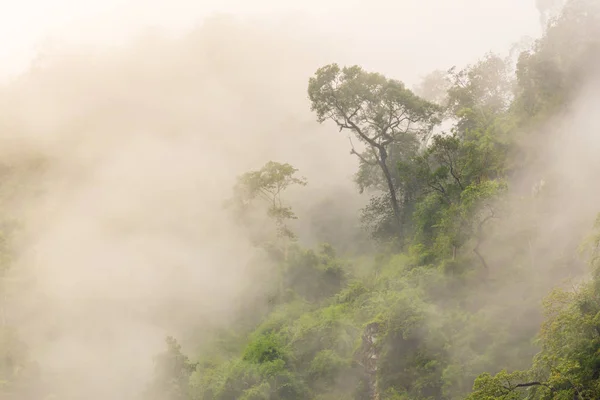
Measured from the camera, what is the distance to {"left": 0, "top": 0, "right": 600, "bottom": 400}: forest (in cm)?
2008

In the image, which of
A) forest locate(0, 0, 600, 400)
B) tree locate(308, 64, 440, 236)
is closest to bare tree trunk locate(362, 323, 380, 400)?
forest locate(0, 0, 600, 400)

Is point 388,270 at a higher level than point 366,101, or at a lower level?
lower

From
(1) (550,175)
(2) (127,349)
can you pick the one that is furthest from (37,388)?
(1) (550,175)

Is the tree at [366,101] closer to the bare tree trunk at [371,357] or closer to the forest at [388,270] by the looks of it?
the forest at [388,270]

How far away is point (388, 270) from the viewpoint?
97.5ft

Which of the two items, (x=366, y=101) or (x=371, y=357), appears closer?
(x=371, y=357)

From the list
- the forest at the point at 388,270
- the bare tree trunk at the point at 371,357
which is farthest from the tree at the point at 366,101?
the bare tree trunk at the point at 371,357

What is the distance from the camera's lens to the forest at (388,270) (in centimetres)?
2008

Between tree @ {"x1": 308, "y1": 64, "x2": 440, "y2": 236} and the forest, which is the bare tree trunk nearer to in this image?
the forest

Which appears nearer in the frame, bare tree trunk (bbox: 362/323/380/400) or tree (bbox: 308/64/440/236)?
bare tree trunk (bbox: 362/323/380/400)

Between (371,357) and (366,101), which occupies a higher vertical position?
(366,101)

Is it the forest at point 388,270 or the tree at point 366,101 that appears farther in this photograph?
the tree at point 366,101

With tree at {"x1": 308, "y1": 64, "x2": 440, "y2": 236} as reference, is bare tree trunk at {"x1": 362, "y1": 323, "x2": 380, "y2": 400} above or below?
below

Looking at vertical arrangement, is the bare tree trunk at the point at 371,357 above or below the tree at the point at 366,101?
below
